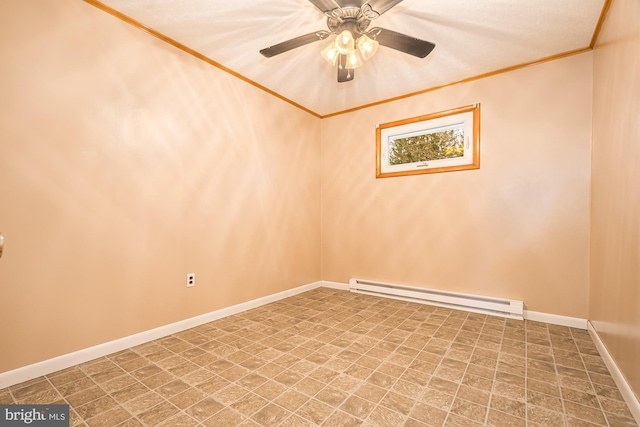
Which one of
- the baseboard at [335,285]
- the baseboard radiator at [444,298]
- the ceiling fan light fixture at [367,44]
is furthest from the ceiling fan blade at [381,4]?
the baseboard at [335,285]

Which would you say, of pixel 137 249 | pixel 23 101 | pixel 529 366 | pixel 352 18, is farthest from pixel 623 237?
pixel 23 101

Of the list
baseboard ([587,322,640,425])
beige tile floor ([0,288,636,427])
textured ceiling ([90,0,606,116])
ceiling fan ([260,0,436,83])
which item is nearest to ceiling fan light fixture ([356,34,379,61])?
ceiling fan ([260,0,436,83])

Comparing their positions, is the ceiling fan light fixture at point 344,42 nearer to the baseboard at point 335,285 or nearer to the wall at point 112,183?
the wall at point 112,183

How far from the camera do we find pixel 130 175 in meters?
2.05

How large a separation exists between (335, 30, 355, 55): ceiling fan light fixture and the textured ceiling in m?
0.34

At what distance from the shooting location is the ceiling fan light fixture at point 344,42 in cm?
186

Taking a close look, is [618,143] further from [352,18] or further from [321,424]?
[321,424]

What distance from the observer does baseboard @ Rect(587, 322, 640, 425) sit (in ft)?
4.29

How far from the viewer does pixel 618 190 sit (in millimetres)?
1662

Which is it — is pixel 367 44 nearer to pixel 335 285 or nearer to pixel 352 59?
pixel 352 59

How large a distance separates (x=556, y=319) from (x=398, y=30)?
9.41 ft

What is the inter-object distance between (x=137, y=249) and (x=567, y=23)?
3.72 metres

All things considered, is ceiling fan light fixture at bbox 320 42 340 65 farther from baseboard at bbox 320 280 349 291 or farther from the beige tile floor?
baseboard at bbox 320 280 349 291
